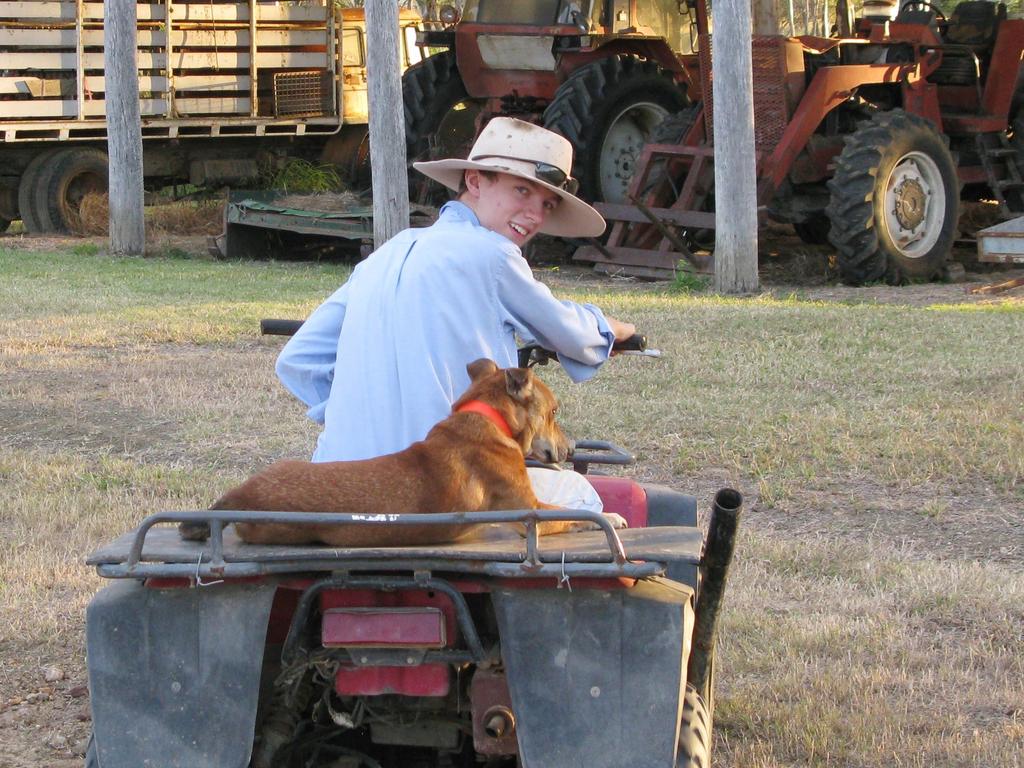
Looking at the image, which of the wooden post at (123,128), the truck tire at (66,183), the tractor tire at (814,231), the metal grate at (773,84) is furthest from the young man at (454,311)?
the truck tire at (66,183)

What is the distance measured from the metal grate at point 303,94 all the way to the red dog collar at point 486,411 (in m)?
18.1

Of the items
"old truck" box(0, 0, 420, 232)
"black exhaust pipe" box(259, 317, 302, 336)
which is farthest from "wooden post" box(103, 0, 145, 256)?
"black exhaust pipe" box(259, 317, 302, 336)

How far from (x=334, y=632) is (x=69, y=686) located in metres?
2.13

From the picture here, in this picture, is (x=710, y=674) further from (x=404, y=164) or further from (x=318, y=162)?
(x=318, y=162)

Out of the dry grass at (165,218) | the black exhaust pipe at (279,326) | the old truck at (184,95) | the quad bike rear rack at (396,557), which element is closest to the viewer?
the quad bike rear rack at (396,557)

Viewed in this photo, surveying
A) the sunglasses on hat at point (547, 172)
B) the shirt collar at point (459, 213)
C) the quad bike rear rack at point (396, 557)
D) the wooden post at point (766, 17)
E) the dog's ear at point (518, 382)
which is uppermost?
the wooden post at point (766, 17)

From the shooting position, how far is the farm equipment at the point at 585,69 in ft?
48.6

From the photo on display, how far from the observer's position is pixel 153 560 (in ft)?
8.70

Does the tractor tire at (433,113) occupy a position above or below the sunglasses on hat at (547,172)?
above

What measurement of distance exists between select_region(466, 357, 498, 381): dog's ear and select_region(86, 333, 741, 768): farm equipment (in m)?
0.40

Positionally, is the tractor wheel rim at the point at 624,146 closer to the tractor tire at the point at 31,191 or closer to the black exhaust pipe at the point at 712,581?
the tractor tire at the point at 31,191

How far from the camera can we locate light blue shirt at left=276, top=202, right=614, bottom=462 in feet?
10.4

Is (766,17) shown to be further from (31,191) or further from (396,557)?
(396,557)

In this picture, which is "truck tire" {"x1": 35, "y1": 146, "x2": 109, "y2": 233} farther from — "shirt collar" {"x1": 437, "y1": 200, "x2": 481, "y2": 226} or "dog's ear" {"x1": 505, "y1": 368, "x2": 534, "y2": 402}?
"dog's ear" {"x1": 505, "y1": 368, "x2": 534, "y2": 402}
